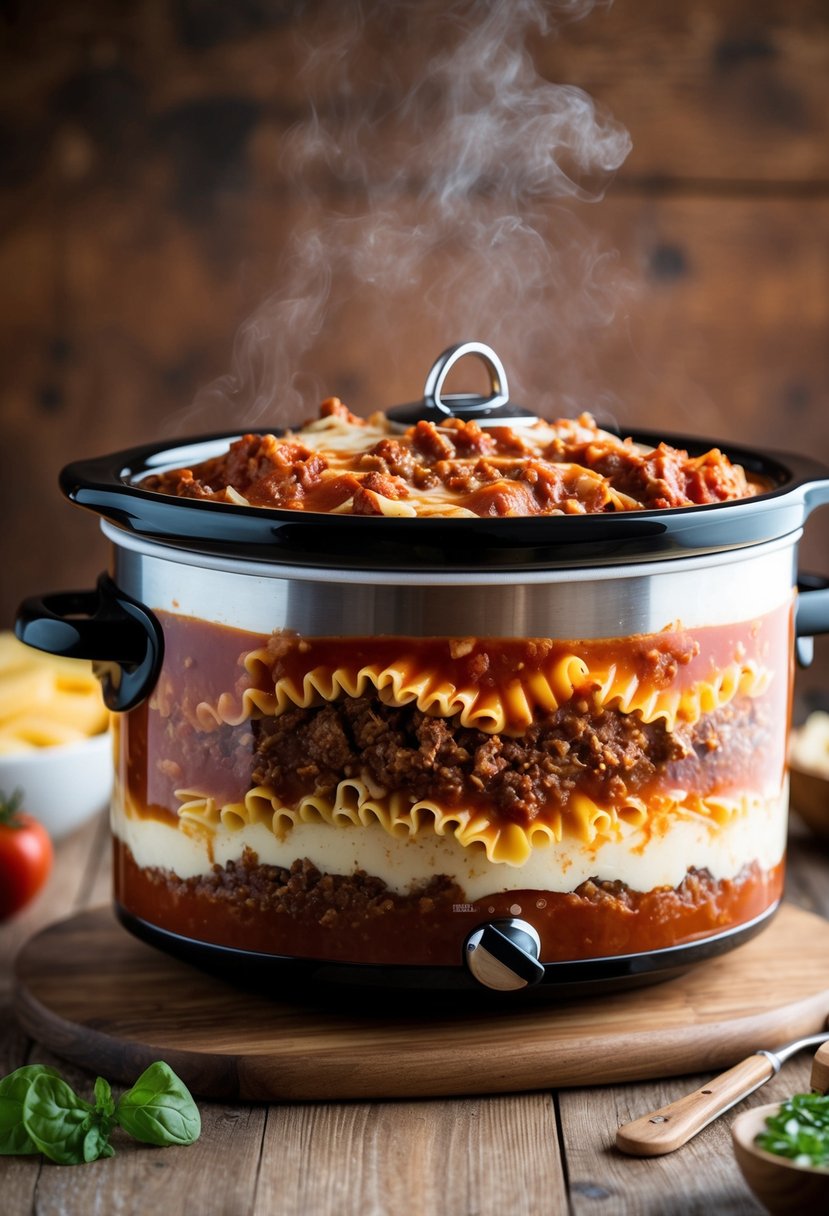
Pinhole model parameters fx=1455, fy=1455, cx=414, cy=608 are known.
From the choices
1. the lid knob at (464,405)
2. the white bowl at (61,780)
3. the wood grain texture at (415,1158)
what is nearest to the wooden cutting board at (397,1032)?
the wood grain texture at (415,1158)

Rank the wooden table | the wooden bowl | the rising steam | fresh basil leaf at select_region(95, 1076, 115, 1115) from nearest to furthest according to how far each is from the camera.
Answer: the wooden bowl, the wooden table, fresh basil leaf at select_region(95, 1076, 115, 1115), the rising steam

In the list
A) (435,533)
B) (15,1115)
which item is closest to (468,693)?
(435,533)

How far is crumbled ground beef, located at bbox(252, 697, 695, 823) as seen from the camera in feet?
5.00

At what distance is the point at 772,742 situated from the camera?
1.75 metres

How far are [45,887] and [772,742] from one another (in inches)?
49.2

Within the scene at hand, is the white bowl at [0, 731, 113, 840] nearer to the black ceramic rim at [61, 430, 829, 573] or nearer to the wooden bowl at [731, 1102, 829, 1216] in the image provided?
the black ceramic rim at [61, 430, 829, 573]

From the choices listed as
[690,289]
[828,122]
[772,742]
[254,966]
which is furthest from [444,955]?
[828,122]

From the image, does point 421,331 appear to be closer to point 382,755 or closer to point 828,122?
point 828,122

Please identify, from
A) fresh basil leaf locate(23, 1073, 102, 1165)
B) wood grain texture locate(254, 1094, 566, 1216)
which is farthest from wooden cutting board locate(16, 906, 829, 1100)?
fresh basil leaf locate(23, 1073, 102, 1165)

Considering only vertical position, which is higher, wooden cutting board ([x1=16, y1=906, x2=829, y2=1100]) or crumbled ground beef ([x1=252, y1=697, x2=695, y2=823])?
crumbled ground beef ([x1=252, y1=697, x2=695, y2=823])

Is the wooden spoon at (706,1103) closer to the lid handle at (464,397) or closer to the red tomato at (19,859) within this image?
the lid handle at (464,397)

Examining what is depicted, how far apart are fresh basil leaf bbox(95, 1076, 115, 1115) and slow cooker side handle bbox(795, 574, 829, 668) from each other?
101 centimetres

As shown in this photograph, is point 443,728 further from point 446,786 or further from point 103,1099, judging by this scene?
point 103,1099

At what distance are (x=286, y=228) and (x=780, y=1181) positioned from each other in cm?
258
